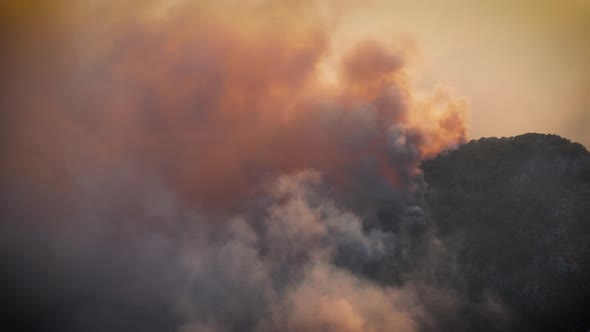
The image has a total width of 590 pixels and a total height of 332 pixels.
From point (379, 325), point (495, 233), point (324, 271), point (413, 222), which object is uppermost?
point (413, 222)

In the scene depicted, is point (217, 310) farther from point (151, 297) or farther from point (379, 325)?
point (379, 325)

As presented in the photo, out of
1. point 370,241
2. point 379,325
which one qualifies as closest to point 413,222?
point 370,241

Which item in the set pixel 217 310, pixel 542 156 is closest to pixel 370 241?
pixel 217 310

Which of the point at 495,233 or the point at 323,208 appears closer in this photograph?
the point at 495,233

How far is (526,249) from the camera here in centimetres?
8638

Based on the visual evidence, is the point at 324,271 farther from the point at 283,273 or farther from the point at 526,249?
the point at 526,249

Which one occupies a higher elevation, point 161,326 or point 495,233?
point 495,233

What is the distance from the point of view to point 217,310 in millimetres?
89375

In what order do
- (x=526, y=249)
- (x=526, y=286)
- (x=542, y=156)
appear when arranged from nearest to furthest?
(x=526, y=286) < (x=526, y=249) < (x=542, y=156)

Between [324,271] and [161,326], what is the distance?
36.9m

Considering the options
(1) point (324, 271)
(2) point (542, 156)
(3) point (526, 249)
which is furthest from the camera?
(2) point (542, 156)

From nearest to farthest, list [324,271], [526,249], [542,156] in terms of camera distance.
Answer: [526,249]
[324,271]
[542,156]

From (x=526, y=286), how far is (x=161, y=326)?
74716 mm

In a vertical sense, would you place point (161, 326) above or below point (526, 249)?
below
